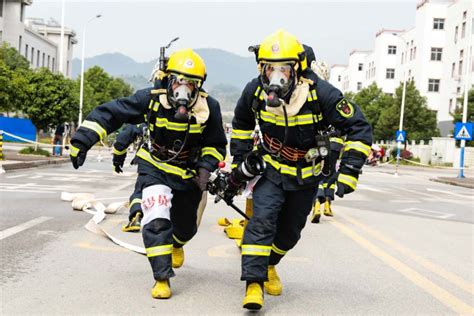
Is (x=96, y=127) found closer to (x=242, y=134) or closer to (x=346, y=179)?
(x=242, y=134)

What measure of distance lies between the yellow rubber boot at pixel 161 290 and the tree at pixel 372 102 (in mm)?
61647

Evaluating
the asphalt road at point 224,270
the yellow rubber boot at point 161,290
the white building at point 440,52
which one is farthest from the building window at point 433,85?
the yellow rubber boot at point 161,290

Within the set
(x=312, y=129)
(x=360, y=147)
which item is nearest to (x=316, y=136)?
(x=312, y=129)

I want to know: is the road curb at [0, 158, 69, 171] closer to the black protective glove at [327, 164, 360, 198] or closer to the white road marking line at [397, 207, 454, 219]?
the white road marking line at [397, 207, 454, 219]

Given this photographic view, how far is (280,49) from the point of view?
4.55 meters

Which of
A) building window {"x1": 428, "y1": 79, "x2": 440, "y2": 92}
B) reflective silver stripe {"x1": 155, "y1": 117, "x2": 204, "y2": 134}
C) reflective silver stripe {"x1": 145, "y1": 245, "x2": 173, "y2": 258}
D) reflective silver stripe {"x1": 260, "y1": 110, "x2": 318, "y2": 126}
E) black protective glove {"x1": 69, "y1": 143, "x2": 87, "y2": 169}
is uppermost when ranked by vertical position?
building window {"x1": 428, "y1": 79, "x2": 440, "y2": 92}

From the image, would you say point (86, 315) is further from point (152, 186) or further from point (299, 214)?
point (299, 214)

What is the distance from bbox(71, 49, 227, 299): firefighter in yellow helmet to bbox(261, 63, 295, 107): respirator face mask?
1.92 ft

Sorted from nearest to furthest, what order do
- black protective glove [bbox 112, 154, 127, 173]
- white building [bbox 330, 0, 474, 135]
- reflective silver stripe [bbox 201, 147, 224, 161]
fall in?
reflective silver stripe [bbox 201, 147, 224, 161] → black protective glove [bbox 112, 154, 127, 173] → white building [bbox 330, 0, 474, 135]

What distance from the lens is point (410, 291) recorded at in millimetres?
5387

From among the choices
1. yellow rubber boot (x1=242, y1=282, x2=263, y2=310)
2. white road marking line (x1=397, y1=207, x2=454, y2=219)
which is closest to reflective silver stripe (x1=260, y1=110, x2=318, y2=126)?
yellow rubber boot (x1=242, y1=282, x2=263, y2=310)

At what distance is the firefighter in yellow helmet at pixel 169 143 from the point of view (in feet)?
15.9

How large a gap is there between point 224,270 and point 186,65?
1932 mm

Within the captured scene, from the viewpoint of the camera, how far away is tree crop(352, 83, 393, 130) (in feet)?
224
